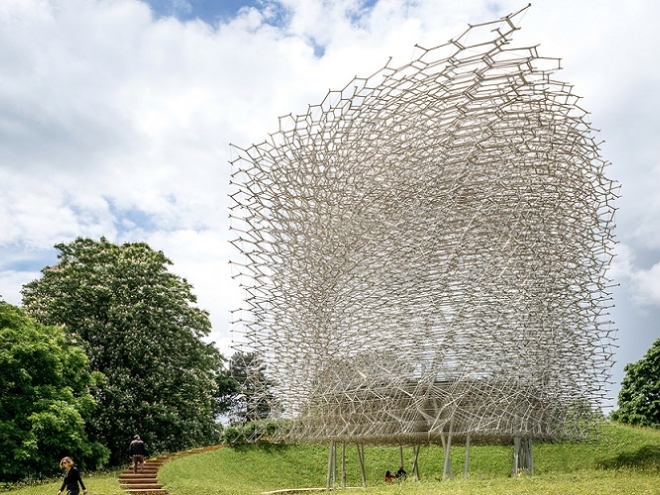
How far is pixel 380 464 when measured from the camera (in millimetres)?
29922

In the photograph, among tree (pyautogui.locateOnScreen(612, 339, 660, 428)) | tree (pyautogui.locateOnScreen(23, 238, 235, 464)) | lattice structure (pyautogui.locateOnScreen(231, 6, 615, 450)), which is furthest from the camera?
tree (pyautogui.locateOnScreen(612, 339, 660, 428))

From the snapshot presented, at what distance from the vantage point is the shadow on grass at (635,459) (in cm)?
A: 2344

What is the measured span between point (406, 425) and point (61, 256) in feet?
64.6

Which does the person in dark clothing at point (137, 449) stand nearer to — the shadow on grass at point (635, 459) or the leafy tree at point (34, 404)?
the leafy tree at point (34, 404)

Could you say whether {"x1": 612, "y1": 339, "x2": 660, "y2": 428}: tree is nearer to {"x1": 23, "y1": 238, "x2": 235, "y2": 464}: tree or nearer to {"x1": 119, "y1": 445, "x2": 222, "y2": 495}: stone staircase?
{"x1": 23, "y1": 238, "x2": 235, "y2": 464}: tree

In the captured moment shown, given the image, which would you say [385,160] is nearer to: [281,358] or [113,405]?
[281,358]

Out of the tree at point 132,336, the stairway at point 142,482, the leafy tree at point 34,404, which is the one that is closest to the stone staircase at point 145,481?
the stairway at point 142,482

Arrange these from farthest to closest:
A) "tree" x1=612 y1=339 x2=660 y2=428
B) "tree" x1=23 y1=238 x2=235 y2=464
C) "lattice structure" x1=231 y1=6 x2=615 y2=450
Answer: "tree" x1=612 y1=339 x2=660 y2=428 < "tree" x1=23 y1=238 x2=235 y2=464 < "lattice structure" x1=231 y1=6 x2=615 y2=450

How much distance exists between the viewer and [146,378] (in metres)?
30.3

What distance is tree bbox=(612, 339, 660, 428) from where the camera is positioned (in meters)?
31.2

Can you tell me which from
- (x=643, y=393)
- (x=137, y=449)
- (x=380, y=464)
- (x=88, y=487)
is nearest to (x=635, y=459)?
(x=643, y=393)

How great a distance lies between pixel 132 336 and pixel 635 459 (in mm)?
20244

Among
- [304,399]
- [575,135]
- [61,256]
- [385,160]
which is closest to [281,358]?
[304,399]

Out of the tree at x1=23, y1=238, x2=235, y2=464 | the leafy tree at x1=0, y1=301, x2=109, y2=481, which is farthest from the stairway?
the tree at x1=23, y1=238, x2=235, y2=464
